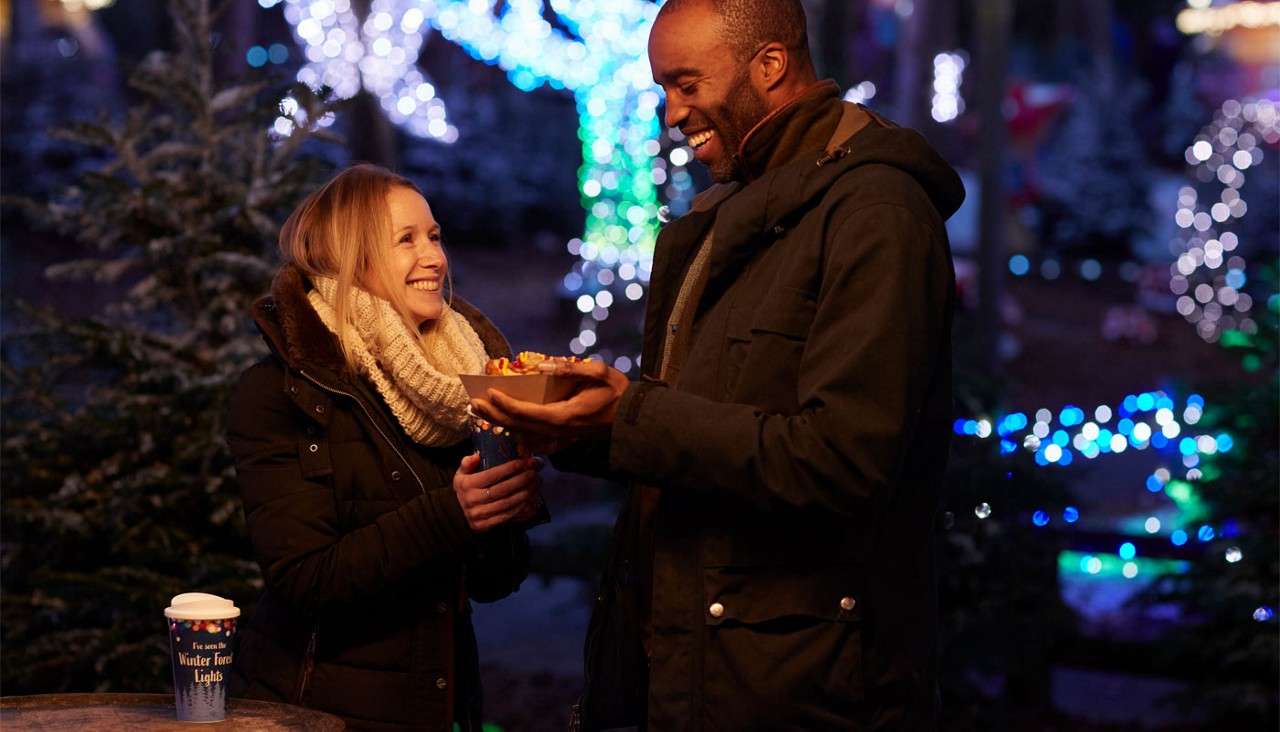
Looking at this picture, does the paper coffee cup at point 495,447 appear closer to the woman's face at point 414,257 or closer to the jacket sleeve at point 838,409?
the woman's face at point 414,257

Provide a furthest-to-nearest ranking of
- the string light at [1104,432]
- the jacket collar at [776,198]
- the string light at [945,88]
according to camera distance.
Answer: the string light at [945,88] → the string light at [1104,432] → the jacket collar at [776,198]

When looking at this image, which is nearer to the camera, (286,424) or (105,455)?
(286,424)

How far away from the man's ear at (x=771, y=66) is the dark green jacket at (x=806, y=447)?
74mm

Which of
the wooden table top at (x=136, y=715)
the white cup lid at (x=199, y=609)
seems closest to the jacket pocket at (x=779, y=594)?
the wooden table top at (x=136, y=715)

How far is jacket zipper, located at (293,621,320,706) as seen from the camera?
11.3ft

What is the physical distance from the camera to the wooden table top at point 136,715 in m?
2.96

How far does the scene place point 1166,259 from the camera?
22.7 meters

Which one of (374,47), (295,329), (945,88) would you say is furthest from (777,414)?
(945,88)

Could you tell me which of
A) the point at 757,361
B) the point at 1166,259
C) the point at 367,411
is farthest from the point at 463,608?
the point at 1166,259

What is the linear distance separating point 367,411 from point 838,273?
116 cm

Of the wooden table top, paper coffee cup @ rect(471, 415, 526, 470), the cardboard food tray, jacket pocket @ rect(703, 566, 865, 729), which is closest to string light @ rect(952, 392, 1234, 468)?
paper coffee cup @ rect(471, 415, 526, 470)

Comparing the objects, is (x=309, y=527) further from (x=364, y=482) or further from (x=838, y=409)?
(x=838, y=409)

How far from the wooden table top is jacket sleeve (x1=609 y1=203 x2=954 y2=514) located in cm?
78

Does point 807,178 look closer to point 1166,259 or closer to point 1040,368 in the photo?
point 1040,368
